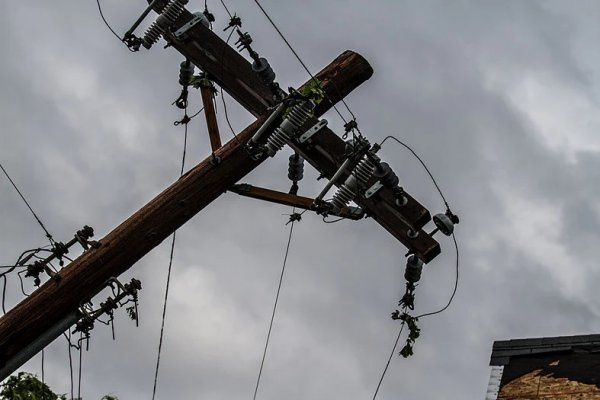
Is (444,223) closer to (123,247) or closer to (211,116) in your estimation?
(211,116)

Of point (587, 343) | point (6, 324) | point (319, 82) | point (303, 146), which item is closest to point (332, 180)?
point (303, 146)

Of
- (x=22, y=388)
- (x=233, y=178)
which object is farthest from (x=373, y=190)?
(x=22, y=388)

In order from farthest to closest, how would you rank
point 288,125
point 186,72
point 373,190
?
1. point 186,72
2. point 373,190
3. point 288,125

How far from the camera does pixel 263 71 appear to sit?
8.09 metres

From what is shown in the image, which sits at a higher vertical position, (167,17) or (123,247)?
(167,17)

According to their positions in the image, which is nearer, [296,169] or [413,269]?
[413,269]

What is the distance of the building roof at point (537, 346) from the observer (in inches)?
468

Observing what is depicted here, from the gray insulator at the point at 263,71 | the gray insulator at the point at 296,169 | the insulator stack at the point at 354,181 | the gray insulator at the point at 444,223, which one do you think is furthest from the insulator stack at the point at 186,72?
the gray insulator at the point at 444,223

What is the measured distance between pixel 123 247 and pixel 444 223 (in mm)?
2721

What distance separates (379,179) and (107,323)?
2.53 meters

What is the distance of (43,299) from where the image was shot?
23.2 ft

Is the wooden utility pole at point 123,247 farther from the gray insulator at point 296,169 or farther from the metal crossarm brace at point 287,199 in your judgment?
the gray insulator at point 296,169

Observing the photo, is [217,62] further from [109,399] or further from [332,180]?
[109,399]

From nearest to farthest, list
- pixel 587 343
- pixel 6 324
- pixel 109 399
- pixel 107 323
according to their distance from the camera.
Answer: pixel 6 324 → pixel 107 323 → pixel 109 399 → pixel 587 343
